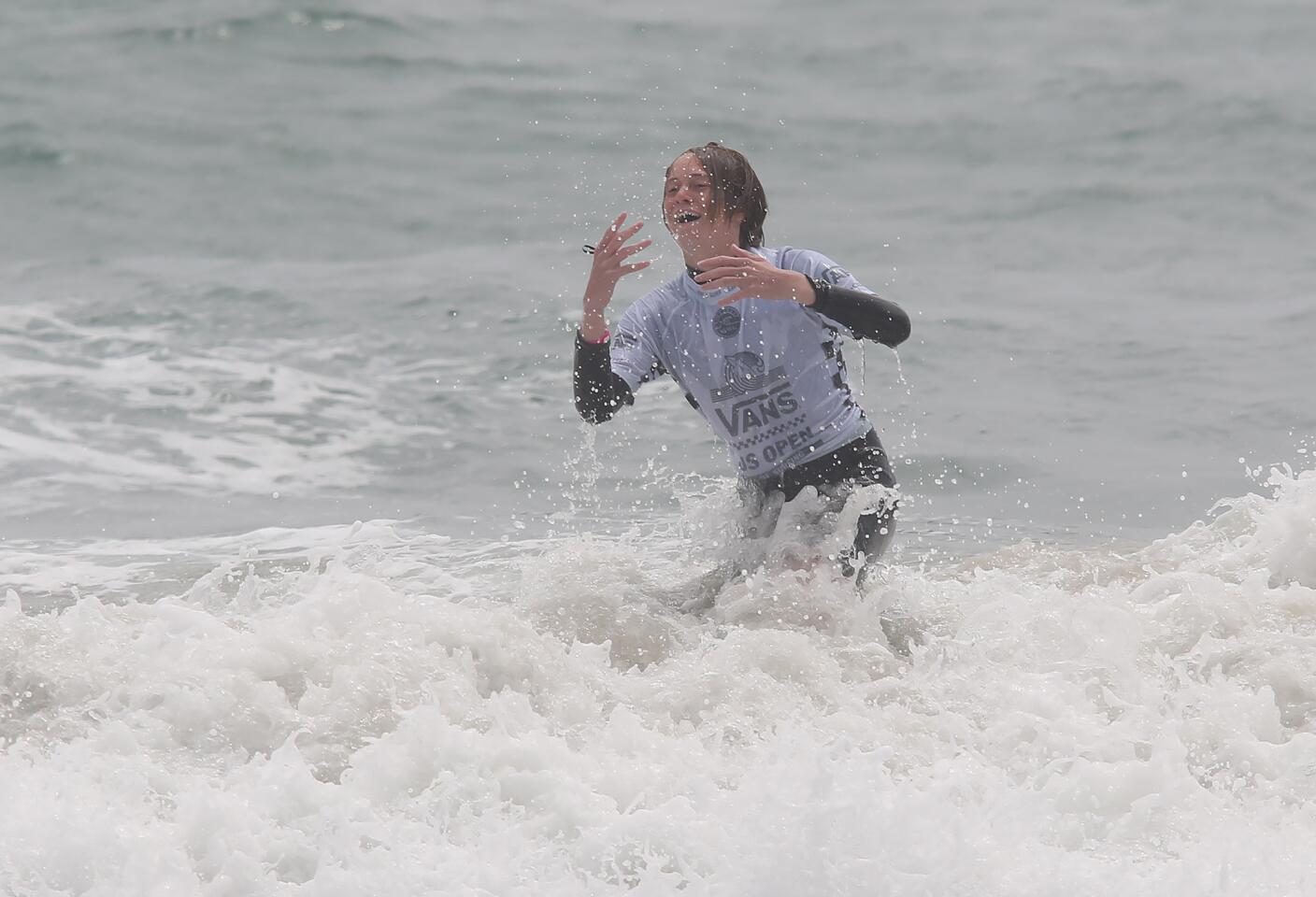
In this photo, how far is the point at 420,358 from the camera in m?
11.4

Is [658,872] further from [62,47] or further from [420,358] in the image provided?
[62,47]

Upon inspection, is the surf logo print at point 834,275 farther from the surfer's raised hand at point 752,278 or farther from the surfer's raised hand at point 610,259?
the surfer's raised hand at point 610,259

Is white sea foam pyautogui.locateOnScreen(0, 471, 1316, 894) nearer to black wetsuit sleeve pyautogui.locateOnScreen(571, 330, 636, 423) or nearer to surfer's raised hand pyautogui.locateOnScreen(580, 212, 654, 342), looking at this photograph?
A: black wetsuit sleeve pyautogui.locateOnScreen(571, 330, 636, 423)

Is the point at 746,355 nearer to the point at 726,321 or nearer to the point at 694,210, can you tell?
the point at 726,321

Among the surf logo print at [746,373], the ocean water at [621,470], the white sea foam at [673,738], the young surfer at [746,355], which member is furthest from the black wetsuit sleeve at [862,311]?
the white sea foam at [673,738]

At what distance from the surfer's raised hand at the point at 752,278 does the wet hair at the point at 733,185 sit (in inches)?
18.8

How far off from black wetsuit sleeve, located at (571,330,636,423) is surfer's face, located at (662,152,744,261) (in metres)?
0.47

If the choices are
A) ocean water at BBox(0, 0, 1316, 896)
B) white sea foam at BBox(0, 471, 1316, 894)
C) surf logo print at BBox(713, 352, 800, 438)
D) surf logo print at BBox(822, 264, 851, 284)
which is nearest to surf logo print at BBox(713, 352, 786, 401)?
surf logo print at BBox(713, 352, 800, 438)

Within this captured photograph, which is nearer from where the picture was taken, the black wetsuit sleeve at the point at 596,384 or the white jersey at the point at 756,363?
the black wetsuit sleeve at the point at 596,384

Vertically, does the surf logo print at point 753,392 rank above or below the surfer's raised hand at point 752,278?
below

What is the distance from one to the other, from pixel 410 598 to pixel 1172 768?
241 cm

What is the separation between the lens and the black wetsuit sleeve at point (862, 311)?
534 cm

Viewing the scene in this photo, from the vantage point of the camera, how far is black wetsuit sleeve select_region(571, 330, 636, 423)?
5.59 metres

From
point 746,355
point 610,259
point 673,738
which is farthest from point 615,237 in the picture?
point 673,738
